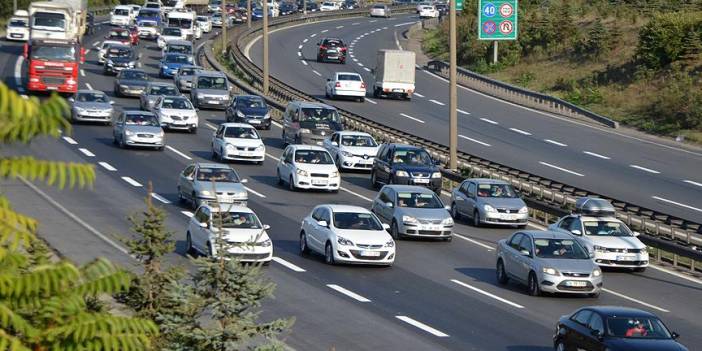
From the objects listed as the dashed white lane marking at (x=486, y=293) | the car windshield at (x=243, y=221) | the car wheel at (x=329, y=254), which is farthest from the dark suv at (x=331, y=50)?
the dashed white lane marking at (x=486, y=293)

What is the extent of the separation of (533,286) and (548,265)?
0.60m

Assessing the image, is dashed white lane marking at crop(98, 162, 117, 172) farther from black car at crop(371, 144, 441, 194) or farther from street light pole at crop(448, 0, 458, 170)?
street light pole at crop(448, 0, 458, 170)

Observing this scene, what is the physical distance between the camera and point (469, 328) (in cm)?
2194

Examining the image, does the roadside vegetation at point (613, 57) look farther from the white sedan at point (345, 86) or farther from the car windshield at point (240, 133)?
the car windshield at point (240, 133)

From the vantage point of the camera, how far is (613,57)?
243 feet

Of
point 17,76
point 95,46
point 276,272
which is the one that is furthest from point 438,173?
point 95,46

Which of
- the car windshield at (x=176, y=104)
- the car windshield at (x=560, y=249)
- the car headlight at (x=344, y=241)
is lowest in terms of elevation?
the car headlight at (x=344, y=241)

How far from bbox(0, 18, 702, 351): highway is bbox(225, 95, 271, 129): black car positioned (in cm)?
819

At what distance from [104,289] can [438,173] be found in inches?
1334

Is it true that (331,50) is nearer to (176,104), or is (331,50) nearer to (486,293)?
(176,104)

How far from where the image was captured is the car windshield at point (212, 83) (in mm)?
58719

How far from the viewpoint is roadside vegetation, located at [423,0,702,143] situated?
61.4 metres

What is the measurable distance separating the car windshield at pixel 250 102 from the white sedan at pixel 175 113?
2.78 m

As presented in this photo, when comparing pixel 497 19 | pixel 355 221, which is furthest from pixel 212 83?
pixel 355 221
